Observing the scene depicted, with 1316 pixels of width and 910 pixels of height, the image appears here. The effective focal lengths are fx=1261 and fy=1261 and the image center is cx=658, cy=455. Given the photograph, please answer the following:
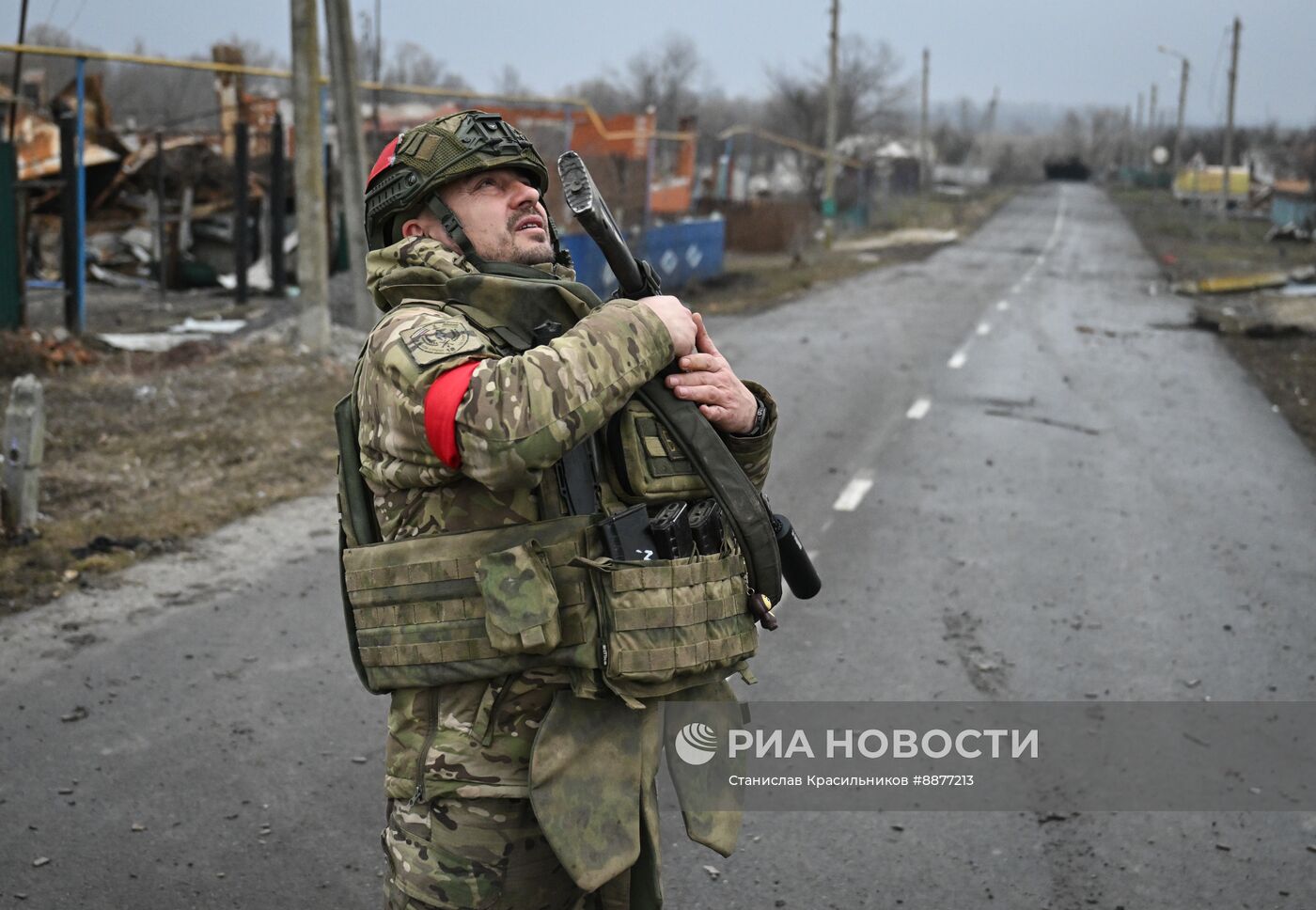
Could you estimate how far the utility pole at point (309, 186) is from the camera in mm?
11531

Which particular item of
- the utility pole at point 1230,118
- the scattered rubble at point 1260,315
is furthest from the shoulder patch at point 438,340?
the utility pole at point 1230,118

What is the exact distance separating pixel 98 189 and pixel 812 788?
54.1 ft

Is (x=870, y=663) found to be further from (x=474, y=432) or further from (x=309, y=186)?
(x=309, y=186)

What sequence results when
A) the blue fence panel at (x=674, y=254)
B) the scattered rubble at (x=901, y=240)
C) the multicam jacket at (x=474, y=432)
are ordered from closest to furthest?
the multicam jacket at (x=474, y=432)
the blue fence panel at (x=674, y=254)
the scattered rubble at (x=901, y=240)

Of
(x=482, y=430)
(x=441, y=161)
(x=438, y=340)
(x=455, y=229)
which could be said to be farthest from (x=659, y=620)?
(x=441, y=161)

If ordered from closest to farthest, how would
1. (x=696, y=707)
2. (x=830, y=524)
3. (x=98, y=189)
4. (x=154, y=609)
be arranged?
(x=696, y=707), (x=154, y=609), (x=830, y=524), (x=98, y=189)

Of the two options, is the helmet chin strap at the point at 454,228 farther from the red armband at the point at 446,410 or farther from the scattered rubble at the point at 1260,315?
the scattered rubble at the point at 1260,315

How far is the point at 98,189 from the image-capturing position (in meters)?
17.7

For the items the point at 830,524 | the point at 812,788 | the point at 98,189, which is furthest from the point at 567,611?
the point at 98,189

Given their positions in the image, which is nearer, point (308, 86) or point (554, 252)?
point (554, 252)

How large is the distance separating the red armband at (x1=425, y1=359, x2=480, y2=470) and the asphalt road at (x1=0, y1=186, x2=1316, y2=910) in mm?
1984

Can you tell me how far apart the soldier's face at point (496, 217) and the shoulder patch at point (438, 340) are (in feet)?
0.82

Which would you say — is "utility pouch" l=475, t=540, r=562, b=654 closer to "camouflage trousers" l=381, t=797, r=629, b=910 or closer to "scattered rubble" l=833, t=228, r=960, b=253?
"camouflage trousers" l=381, t=797, r=629, b=910

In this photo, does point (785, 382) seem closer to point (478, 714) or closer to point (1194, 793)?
point (1194, 793)
